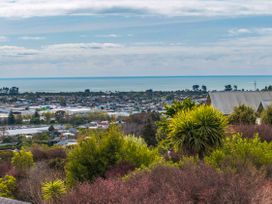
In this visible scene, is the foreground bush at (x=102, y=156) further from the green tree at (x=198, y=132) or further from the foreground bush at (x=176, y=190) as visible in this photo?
the foreground bush at (x=176, y=190)

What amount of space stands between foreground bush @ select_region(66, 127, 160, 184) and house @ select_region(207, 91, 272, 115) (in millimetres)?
21119

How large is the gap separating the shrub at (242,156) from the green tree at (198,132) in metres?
1.07

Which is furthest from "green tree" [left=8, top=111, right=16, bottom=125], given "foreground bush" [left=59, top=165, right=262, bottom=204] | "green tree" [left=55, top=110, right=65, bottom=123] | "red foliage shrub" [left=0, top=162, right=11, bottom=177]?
"foreground bush" [left=59, top=165, right=262, bottom=204]

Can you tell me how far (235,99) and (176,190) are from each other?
29.9 metres

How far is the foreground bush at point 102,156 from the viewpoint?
1783 centimetres

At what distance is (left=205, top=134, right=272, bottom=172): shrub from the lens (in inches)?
586

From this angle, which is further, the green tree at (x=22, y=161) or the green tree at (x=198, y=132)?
the green tree at (x=22, y=161)

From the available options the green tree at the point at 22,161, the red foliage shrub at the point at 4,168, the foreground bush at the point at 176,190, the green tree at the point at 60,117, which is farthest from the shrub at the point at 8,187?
the green tree at the point at 60,117

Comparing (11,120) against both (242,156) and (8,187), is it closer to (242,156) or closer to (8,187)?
(8,187)

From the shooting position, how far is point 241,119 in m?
30.8

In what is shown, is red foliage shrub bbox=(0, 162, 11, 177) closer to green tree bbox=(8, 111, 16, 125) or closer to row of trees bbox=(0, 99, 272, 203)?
row of trees bbox=(0, 99, 272, 203)

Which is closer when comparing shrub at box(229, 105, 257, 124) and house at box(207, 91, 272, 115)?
shrub at box(229, 105, 257, 124)

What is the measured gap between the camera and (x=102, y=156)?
18109 mm

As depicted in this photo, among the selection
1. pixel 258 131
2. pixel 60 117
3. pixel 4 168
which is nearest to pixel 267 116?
pixel 258 131
